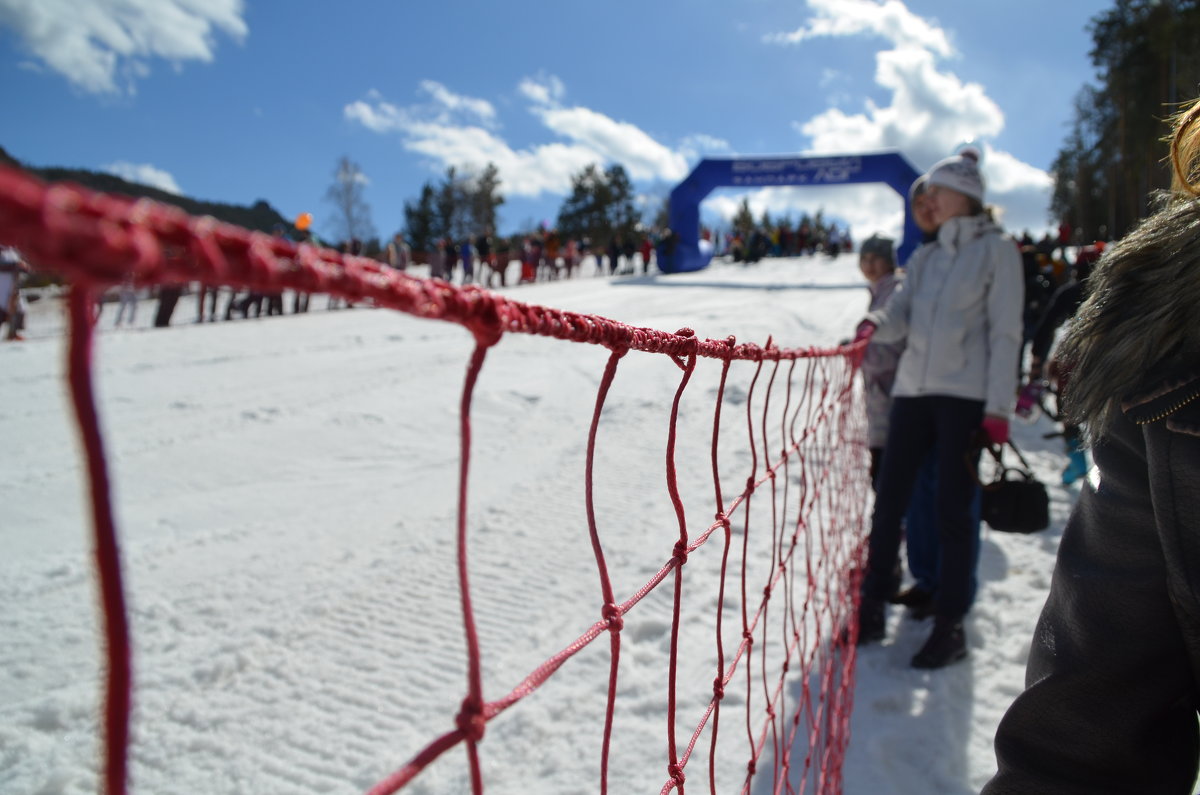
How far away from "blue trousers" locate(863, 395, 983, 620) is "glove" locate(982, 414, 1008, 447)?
0.07 metres

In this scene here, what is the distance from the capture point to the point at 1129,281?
0.98 metres

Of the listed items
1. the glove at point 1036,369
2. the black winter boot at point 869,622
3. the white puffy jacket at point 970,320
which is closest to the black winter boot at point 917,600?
the black winter boot at point 869,622

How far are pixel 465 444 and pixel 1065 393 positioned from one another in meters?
0.95

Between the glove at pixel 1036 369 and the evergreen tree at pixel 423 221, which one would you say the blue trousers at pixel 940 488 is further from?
the evergreen tree at pixel 423 221

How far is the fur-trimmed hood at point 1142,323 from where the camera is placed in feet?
2.91

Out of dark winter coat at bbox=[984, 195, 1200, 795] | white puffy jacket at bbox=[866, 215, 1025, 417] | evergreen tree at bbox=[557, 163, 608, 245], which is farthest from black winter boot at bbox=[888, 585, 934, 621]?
evergreen tree at bbox=[557, 163, 608, 245]

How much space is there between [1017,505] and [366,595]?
115 inches

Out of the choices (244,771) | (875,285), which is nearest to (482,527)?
(244,771)

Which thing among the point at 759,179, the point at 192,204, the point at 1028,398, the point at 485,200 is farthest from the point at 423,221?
the point at 1028,398

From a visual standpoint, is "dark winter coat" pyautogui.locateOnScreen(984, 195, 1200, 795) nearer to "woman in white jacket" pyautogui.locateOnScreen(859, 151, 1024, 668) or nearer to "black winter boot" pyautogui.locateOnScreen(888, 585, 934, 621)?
"woman in white jacket" pyautogui.locateOnScreen(859, 151, 1024, 668)

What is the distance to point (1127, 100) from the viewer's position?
34969mm

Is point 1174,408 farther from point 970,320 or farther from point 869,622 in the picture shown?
point 869,622

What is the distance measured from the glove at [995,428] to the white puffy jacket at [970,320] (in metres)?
0.03

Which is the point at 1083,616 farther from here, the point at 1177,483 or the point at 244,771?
the point at 244,771
